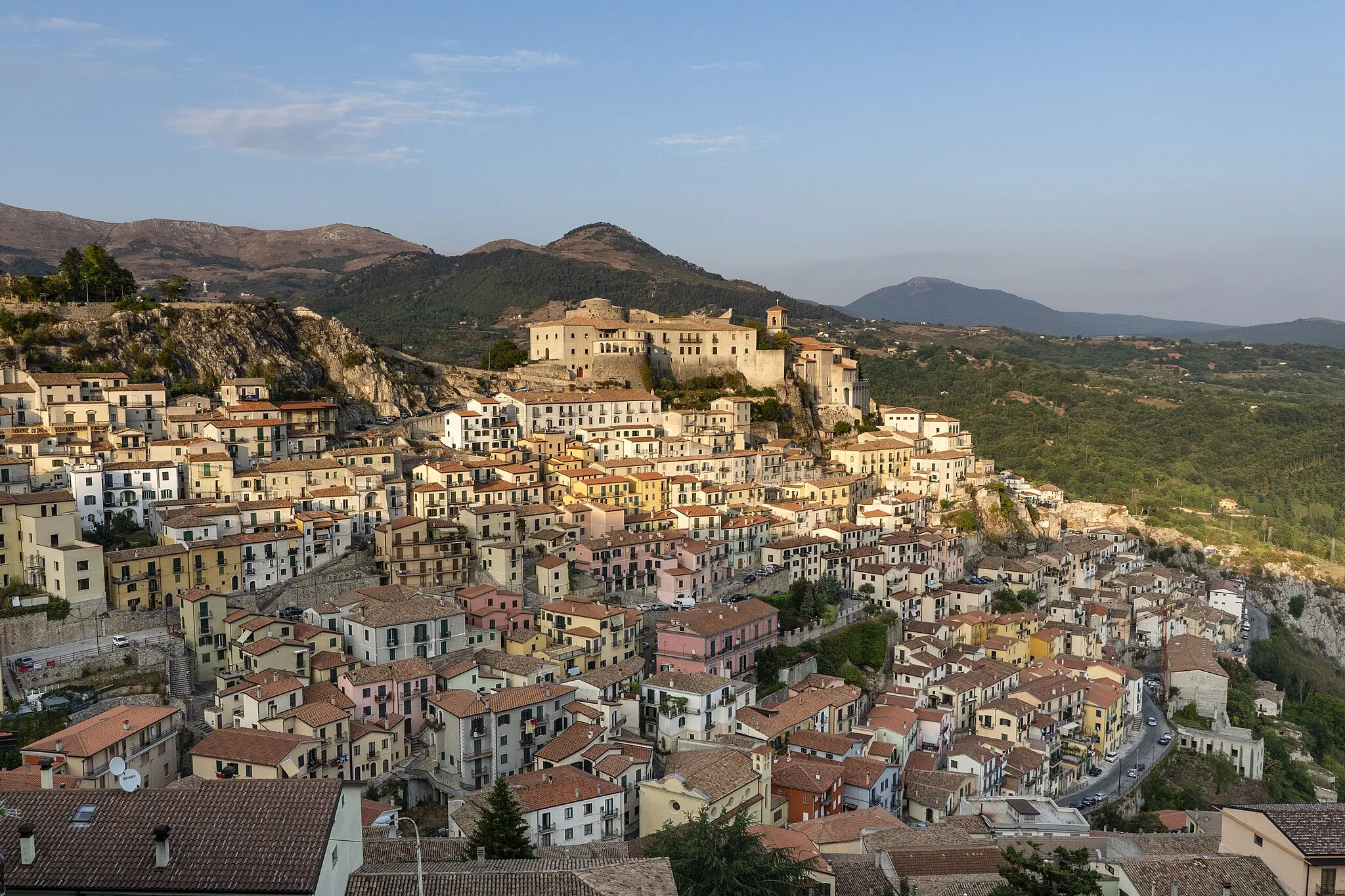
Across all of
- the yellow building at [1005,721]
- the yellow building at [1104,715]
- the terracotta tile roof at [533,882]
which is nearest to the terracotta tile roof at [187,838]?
the terracotta tile roof at [533,882]

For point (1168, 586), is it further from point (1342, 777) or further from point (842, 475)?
point (842, 475)

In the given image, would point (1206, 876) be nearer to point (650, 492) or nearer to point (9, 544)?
point (9, 544)

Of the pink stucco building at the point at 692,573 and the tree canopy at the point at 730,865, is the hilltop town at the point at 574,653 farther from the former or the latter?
the tree canopy at the point at 730,865

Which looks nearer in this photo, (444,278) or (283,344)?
(283,344)

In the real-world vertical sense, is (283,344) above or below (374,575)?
above

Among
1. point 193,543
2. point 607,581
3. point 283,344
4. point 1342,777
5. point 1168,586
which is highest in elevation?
point 283,344

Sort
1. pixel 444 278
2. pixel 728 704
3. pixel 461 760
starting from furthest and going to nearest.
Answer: pixel 444 278 < pixel 728 704 < pixel 461 760

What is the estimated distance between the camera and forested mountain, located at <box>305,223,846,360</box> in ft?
331

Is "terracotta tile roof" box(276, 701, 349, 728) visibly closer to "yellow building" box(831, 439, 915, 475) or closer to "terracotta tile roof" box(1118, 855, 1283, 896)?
"terracotta tile roof" box(1118, 855, 1283, 896)

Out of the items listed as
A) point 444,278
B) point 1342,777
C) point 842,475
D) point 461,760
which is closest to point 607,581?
point 461,760

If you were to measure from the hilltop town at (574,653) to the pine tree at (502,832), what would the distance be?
150 millimetres

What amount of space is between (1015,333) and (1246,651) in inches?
4145

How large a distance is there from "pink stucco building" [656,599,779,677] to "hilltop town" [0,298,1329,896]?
0.41 feet

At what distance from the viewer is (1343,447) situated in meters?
73.9
